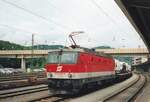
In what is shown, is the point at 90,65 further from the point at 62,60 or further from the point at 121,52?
the point at 121,52

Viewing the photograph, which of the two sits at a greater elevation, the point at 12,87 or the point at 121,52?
the point at 121,52

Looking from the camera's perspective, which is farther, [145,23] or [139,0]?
[145,23]

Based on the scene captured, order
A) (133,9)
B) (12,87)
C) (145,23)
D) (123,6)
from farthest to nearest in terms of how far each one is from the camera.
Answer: (145,23) < (12,87) < (133,9) < (123,6)

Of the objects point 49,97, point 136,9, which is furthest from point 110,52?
point 49,97

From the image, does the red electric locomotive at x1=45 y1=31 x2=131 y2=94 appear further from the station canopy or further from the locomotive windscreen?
the station canopy

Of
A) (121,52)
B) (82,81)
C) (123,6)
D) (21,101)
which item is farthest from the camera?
(121,52)

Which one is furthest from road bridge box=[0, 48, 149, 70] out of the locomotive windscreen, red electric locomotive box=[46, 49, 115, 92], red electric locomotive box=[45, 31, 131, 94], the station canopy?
the locomotive windscreen

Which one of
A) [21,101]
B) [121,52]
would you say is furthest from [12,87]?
[121,52]

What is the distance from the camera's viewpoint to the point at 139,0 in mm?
18969

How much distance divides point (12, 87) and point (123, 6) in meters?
11.2

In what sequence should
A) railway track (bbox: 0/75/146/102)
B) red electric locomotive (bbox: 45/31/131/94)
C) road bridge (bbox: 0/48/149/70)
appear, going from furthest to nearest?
road bridge (bbox: 0/48/149/70) < red electric locomotive (bbox: 45/31/131/94) < railway track (bbox: 0/75/146/102)

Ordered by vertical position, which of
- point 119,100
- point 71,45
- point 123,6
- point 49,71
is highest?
point 123,6

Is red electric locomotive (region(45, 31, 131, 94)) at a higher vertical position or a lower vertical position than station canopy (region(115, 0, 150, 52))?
lower

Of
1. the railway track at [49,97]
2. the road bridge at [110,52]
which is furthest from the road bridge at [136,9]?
the road bridge at [110,52]
